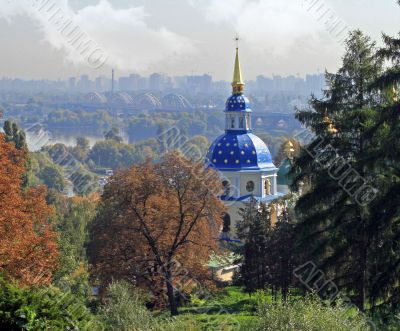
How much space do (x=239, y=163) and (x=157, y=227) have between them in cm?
1915

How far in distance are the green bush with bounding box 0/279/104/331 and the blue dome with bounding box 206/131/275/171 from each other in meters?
31.3

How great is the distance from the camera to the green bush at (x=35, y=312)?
10.4 meters

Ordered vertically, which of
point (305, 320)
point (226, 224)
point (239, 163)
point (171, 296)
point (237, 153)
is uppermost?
point (237, 153)

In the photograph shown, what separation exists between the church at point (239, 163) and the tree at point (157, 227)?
16.7 metres

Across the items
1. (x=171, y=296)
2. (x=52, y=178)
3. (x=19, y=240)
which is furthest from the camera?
(x=52, y=178)

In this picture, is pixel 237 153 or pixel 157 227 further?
pixel 237 153

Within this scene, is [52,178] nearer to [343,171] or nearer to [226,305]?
[226,305]

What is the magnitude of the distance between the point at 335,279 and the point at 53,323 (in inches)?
382

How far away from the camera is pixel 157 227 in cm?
2378

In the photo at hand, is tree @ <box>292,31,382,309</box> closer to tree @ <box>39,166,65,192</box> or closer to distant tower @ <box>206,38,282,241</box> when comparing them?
distant tower @ <box>206,38,282,241</box>

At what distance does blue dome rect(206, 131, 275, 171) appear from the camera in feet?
139

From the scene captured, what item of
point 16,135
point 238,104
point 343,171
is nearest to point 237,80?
point 238,104

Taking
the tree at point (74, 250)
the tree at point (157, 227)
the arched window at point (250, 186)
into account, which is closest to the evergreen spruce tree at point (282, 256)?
the tree at point (157, 227)

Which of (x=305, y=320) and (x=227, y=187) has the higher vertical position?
(x=227, y=187)
